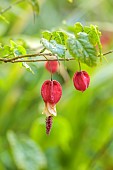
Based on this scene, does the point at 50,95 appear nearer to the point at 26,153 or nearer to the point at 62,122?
the point at 26,153

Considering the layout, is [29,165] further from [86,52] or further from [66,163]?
[86,52]

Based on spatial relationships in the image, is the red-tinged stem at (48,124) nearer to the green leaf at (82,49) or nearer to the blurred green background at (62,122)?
the green leaf at (82,49)

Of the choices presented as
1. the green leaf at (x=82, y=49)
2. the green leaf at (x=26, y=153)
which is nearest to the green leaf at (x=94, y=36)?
the green leaf at (x=82, y=49)

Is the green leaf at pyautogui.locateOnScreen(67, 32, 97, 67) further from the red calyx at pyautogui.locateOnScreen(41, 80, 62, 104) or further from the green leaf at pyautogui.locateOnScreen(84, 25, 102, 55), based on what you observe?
the red calyx at pyautogui.locateOnScreen(41, 80, 62, 104)

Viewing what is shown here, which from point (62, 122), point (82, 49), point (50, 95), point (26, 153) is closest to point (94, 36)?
point (82, 49)

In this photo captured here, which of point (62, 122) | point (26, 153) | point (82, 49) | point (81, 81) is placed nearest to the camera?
point (82, 49)

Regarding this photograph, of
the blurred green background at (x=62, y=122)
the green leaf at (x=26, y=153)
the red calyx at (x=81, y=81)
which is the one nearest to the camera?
the red calyx at (x=81, y=81)

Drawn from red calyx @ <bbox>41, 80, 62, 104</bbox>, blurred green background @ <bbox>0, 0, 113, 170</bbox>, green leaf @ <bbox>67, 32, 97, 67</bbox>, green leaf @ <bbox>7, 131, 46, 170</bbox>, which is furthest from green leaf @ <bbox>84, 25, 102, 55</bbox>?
blurred green background @ <bbox>0, 0, 113, 170</bbox>
